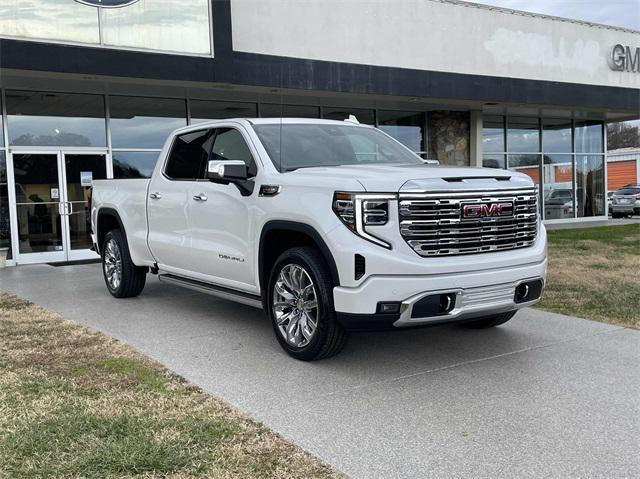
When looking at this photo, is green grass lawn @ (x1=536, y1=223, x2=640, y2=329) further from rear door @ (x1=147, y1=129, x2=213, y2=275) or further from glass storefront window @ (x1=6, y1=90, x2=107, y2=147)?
glass storefront window @ (x1=6, y1=90, x2=107, y2=147)

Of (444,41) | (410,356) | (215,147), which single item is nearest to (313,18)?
(444,41)

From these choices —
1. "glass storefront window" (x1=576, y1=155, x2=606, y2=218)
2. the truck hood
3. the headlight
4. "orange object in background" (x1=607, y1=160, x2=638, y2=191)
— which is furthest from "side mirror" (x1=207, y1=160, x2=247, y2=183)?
"orange object in background" (x1=607, y1=160, x2=638, y2=191)

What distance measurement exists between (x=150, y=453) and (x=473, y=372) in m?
2.58

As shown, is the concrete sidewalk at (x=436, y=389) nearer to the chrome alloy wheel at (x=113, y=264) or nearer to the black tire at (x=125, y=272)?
the black tire at (x=125, y=272)

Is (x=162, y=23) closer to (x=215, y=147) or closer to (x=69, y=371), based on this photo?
(x=215, y=147)

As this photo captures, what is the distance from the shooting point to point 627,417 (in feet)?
12.9

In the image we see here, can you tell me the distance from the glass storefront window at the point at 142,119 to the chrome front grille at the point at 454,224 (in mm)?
10617

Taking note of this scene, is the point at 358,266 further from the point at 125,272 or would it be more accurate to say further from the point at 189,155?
the point at 125,272

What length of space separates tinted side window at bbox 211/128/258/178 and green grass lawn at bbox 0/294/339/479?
1.97m

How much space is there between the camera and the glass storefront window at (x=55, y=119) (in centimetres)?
1255

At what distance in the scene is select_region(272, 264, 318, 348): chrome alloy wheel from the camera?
490cm

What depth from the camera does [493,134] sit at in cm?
1995

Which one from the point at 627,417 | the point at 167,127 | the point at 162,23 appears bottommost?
the point at 627,417

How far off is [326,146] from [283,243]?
122 centimetres
